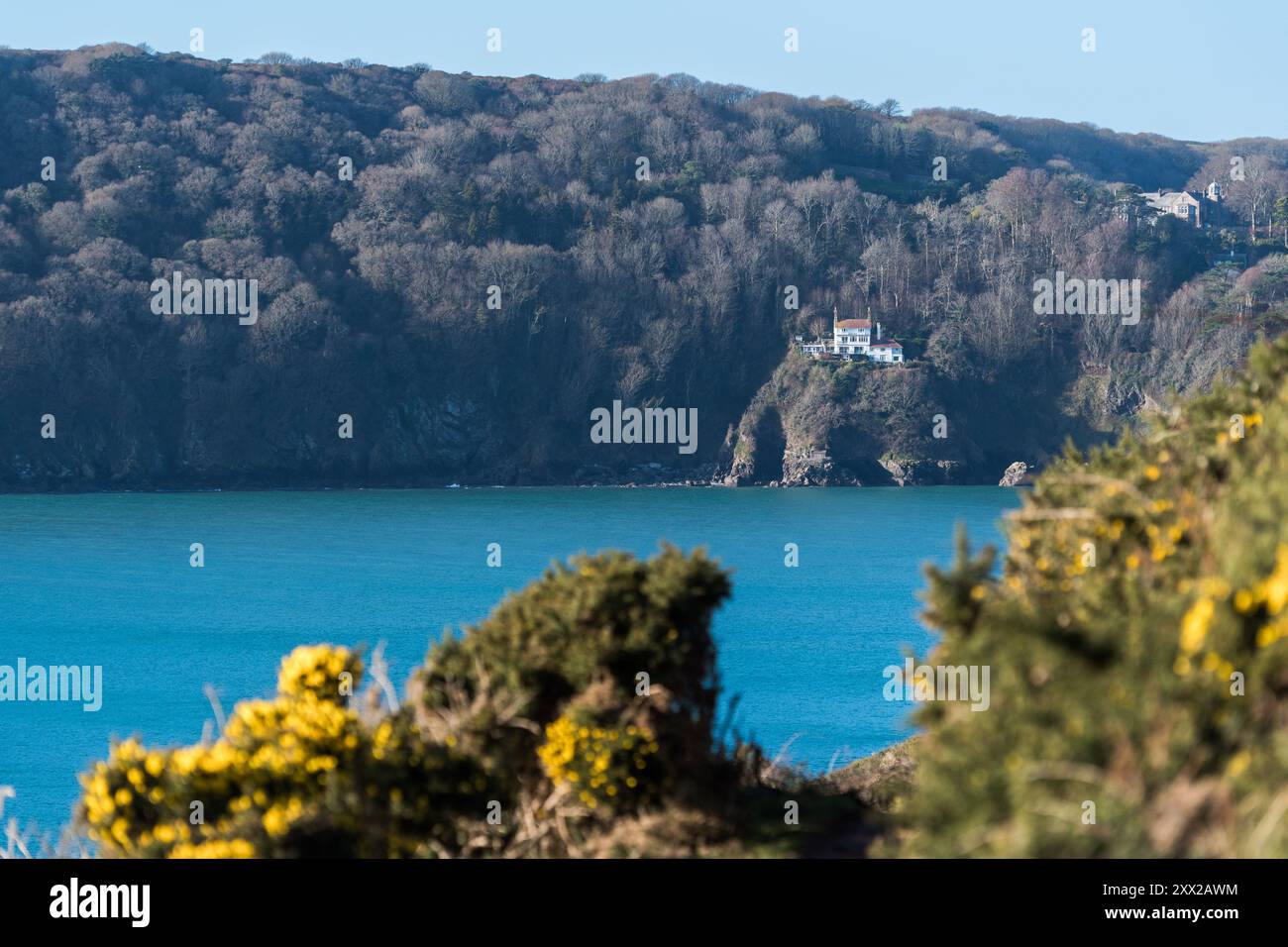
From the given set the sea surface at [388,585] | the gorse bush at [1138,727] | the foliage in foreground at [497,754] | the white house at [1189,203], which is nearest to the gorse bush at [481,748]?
the foliage in foreground at [497,754]

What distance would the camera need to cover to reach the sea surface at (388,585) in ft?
128

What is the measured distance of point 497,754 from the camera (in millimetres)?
7965

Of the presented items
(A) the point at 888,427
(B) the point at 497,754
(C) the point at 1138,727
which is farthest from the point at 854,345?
(C) the point at 1138,727

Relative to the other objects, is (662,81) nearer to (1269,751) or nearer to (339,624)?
(339,624)

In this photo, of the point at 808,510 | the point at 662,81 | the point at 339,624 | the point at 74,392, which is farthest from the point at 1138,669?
the point at 662,81

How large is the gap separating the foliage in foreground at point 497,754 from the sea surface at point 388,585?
12.2 meters

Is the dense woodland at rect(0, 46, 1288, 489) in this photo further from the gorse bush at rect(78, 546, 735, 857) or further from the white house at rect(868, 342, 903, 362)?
the gorse bush at rect(78, 546, 735, 857)

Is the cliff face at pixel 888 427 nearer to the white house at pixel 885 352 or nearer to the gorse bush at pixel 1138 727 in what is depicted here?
the white house at pixel 885 352

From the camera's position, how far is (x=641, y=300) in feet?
350

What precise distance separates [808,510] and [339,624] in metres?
39.9

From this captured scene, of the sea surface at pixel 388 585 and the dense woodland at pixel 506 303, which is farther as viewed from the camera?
the dense woodland at pixel 506 303

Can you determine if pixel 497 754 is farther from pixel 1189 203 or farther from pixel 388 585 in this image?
pixel 1189 203

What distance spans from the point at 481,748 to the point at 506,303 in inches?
3810

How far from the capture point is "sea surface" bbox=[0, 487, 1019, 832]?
39.1 metres
